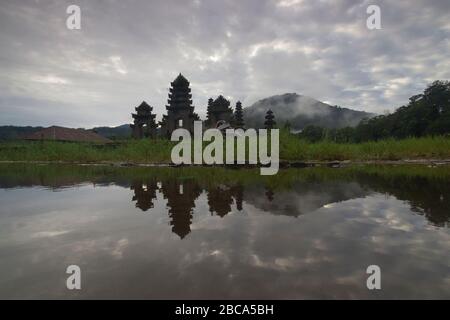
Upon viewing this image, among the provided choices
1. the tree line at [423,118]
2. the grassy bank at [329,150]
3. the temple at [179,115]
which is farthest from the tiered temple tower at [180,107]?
the tree line at [423,118]

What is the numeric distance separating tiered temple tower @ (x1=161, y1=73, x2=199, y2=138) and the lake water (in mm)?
25481

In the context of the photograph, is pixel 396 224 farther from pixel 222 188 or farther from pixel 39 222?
pixel 39 222

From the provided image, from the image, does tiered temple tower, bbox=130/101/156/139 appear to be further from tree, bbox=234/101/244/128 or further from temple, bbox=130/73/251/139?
tree, bbox=234/101/244/128

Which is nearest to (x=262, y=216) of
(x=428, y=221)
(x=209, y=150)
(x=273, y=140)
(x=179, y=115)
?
(x=428, y=221)

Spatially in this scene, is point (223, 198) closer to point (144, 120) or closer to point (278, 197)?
point (278, 197)

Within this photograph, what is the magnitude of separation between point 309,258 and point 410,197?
3812 millimetres

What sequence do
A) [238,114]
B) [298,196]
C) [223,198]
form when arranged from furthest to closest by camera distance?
1. [238,114]
2. [298,196]
3. [223,198]

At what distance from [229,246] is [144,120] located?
3017 cm

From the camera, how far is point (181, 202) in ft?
17.7

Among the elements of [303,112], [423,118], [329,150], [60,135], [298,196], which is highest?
[303,112]

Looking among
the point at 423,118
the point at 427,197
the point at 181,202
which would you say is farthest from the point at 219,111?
the point at 427,197

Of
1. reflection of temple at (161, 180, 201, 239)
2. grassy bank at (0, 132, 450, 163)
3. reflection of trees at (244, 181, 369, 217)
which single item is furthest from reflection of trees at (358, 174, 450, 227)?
grassy bank at (0, 132, 450, 163)

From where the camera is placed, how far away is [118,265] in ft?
8.16

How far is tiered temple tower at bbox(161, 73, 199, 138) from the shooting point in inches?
1200
